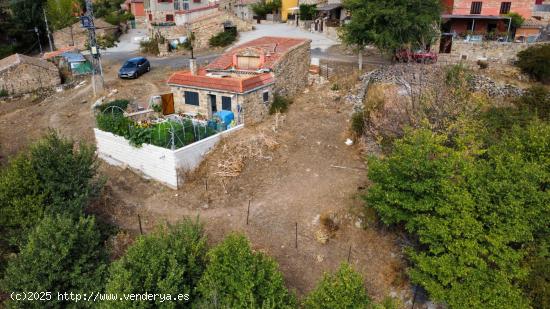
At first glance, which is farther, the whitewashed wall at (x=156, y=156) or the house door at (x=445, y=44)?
the house door at (x=445, y=44)

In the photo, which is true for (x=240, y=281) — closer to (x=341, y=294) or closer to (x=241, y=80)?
(x=341, y=294)

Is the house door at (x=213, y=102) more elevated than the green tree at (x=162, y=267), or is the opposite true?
the house door at (x=213, y=102)

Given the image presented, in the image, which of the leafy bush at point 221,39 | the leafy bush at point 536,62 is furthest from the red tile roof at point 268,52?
the leafy bush at point 536,62

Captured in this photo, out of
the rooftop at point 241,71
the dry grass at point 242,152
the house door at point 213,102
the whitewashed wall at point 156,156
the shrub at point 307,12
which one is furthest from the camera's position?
the shrub at point 307,12

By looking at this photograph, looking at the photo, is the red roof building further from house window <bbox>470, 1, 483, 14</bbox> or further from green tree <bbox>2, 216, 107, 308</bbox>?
house window <bbox>470, 1, 483, 14</bbox>

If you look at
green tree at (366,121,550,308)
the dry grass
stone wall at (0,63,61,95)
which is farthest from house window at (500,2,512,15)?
stone wall at (0,63,61,95)

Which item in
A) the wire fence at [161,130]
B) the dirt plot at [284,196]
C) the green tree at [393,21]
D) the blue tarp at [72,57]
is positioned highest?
the green tree at [393,21]

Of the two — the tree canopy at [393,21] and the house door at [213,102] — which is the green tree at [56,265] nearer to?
the house door at [213,102]
